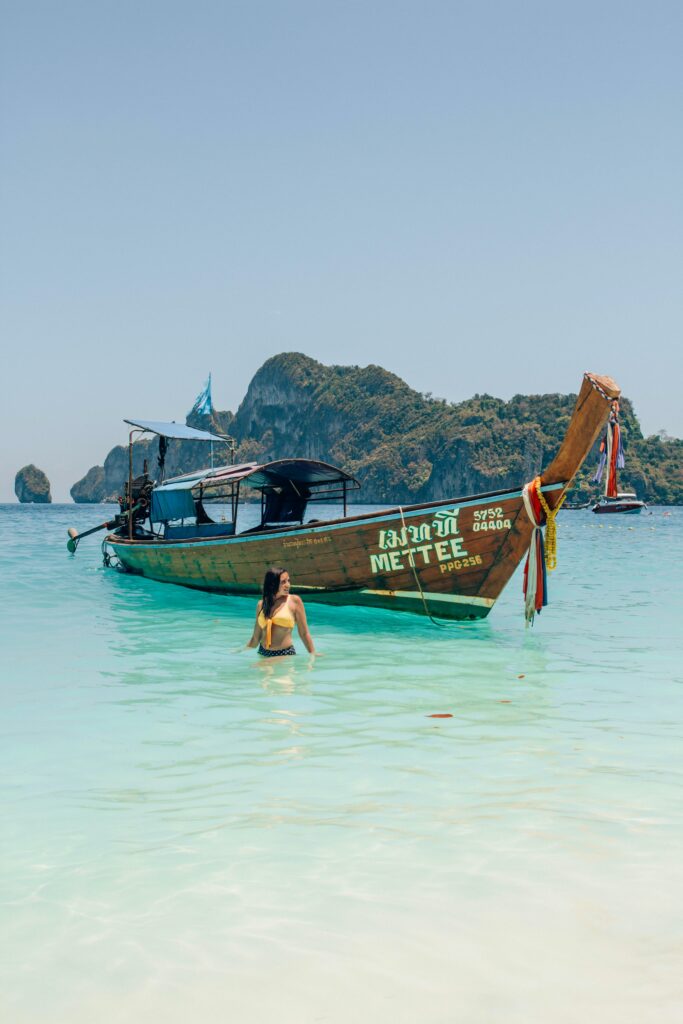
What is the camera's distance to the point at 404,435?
145500 millimetres

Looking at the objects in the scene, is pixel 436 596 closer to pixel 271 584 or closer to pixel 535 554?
pixel 535 554

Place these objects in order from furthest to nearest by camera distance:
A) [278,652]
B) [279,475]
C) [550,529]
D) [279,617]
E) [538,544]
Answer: [279,475], [538,544], [550,529], [278,652], [279,617]

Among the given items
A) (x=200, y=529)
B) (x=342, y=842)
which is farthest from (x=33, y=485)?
(x=342, y=842)

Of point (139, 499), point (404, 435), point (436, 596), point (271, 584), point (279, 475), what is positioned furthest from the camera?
point (404, 435)

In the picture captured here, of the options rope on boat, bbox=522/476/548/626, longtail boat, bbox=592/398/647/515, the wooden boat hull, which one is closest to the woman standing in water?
the wooden boat hull

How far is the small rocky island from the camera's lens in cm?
19150

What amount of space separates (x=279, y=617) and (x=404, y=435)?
139539 mm

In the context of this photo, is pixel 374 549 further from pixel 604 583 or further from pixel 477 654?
pixel 604 583

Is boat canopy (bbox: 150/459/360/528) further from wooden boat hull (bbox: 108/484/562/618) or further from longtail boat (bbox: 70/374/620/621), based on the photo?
wooden boat hull (bbox: 108/484/562/618)

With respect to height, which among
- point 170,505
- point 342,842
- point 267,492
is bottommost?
point 342,842

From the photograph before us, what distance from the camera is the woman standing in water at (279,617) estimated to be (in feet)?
23.6

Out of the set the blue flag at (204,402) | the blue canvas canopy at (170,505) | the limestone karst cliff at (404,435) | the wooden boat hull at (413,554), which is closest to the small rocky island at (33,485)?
the limestone karst cliff at (404,435)

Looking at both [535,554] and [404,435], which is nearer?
[535,554]

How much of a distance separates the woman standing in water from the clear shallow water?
0.78 ft
